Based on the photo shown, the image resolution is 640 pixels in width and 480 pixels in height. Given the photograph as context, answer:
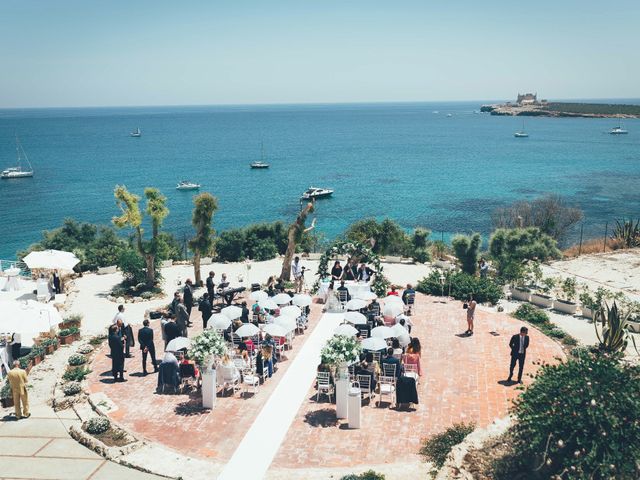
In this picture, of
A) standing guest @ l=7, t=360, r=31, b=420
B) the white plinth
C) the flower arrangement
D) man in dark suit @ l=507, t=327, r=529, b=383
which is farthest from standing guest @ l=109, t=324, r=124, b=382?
man in dark suit @ l=507, t=327, r=529, b=383

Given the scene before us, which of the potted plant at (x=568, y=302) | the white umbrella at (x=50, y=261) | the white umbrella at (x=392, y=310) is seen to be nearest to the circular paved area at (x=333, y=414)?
the white umbrella at (x=392, y=310)

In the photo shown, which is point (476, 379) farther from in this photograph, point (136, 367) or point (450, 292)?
point (136, 367)

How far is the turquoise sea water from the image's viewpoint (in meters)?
69.4

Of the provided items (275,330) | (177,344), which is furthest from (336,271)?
(177,344)

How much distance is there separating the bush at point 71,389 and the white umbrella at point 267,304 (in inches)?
247

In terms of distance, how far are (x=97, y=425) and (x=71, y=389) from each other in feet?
8.10

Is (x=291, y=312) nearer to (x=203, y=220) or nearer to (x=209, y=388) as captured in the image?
(x=209, y=388)

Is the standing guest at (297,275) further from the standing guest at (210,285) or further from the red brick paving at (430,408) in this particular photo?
the red brick paving at (430,408)

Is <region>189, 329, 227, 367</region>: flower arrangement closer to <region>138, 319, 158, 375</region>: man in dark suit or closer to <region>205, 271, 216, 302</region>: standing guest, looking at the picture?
<region>138, 319, 158, 375</region>: man in dark suit

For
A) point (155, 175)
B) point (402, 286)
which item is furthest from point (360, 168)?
point (402, 286)

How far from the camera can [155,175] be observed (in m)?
105

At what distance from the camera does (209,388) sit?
13.9m

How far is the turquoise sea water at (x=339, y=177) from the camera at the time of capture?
228 ft

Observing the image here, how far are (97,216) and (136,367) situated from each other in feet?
196
